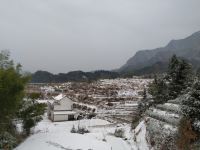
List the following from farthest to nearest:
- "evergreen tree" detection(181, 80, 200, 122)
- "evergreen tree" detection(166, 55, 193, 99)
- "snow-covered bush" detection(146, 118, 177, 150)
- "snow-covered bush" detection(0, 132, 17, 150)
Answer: "evergreen tree" detection(166, 55, 193, 99) < "snow-covered bush" detection(146, 118, 177, 150) < "snow-covered bush" detection(0, 132, 17, 150) < "evergreen tree" detection(181, 80, 200, 122)

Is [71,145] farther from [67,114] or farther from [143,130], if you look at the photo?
[67,114]

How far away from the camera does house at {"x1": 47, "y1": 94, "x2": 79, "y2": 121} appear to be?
42591mm

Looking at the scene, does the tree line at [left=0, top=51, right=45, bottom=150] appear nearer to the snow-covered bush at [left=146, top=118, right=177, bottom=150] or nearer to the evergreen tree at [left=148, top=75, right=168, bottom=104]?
the snow-covered bush at [left=146, top=118, right=177, bottom=150]

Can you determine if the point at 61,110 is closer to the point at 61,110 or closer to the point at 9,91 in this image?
the point at 61,110

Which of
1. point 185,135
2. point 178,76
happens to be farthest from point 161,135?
point 178,76

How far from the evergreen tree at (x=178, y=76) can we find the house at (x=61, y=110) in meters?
18.3

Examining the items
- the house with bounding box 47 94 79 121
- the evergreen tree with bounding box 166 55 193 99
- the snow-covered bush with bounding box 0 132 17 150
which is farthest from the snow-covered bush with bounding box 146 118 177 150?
the house with bounding box 47 94 79 121

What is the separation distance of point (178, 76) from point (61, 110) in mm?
20850

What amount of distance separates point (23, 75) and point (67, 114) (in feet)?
75.7

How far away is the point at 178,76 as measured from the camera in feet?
95.9

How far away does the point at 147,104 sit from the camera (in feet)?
107

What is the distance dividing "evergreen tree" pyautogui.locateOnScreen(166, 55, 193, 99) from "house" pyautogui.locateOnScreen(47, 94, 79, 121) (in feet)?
60.0

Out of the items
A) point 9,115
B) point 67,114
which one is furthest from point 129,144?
point 67,114

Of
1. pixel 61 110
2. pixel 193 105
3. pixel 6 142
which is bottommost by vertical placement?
pixel 61 110
